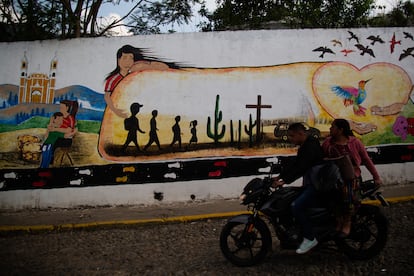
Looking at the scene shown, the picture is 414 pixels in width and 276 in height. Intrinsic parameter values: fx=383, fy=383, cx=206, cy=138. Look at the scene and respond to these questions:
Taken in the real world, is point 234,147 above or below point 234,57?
below

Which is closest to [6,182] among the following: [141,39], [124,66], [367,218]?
[124,66]

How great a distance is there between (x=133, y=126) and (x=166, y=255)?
300 cm

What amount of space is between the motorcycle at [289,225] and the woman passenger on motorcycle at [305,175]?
A: 0.07 m

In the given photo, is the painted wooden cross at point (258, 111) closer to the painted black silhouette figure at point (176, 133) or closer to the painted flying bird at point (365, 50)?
the painted black silhouette figure at point (176, 133)

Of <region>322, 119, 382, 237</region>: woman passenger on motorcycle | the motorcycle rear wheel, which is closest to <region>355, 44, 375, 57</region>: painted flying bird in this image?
<region>322, 119, 382, 237</region>: woman passenger on motorcycle

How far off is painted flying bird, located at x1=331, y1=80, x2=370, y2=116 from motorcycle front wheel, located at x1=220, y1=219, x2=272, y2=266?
13.3ft

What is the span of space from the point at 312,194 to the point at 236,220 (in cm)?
83

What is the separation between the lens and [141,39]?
7.04m

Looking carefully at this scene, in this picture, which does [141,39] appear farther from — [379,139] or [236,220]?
[379,139]

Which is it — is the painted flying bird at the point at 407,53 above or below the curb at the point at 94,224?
above

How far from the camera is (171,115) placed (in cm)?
699

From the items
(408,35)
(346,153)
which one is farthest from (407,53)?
(346,153)

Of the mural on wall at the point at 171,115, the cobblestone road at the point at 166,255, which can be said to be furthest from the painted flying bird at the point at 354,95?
the cobblestone road at the point at 166,255

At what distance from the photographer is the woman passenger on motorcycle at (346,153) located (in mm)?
3832
